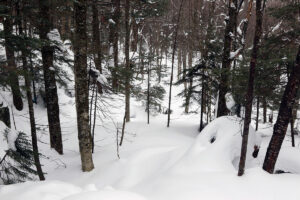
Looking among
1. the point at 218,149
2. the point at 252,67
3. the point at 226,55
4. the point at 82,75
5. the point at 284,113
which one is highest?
the point at 226,55

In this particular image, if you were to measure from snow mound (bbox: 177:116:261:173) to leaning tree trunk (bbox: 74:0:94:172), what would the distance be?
338cm

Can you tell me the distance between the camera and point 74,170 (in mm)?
8234

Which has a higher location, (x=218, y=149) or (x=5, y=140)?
(x=5, y=140)

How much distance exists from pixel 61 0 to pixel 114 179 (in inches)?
224

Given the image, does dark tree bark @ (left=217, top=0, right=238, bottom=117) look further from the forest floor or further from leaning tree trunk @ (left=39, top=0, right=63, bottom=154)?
leaning tree trunk @ (left=39, top=0, right=63, bottom=154)

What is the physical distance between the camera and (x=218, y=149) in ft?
20.2

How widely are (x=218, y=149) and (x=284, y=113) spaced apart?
74.1 inches

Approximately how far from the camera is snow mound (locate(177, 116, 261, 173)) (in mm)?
5660

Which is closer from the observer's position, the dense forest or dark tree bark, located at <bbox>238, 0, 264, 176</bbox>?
dark tree bark, located at <bbox>238, 0, 264, 176</bbox>

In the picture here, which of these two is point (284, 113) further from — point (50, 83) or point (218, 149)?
point (50, 83)

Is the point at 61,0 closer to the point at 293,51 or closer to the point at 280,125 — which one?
the point at 280,125

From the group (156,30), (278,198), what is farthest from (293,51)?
(156,30)

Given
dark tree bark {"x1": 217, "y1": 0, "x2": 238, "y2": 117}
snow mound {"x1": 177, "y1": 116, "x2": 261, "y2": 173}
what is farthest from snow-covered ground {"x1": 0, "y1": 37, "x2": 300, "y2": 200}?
dark tree bark {"x1": 217, "y1": 0, "x2": 238, "y2": 117}

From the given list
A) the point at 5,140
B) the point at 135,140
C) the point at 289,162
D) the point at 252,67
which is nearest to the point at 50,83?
the point at 5,140
